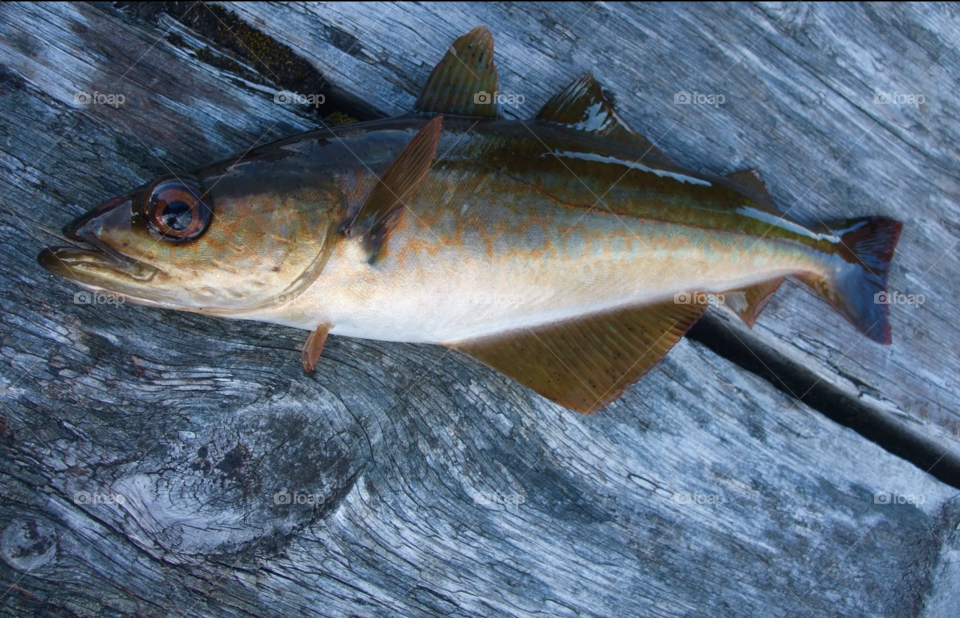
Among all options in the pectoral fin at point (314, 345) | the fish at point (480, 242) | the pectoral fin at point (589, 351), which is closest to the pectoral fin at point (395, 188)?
the fish at point (480, 242)

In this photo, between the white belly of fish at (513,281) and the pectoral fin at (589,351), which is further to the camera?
the pectoral fin at (589,351)

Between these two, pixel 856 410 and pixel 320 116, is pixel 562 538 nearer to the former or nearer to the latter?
pixel 856 410

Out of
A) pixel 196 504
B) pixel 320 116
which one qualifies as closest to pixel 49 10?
pixel 320 116

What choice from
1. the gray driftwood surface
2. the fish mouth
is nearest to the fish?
the fish mouth

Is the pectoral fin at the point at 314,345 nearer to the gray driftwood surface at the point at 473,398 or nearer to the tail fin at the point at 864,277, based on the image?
the gray driftwood surface at the point at 473,398

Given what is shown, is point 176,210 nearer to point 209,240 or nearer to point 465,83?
point 209,240

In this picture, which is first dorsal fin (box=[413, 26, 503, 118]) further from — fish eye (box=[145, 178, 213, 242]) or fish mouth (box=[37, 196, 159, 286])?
fish mouth (box=[37, 196, 159, 286])
